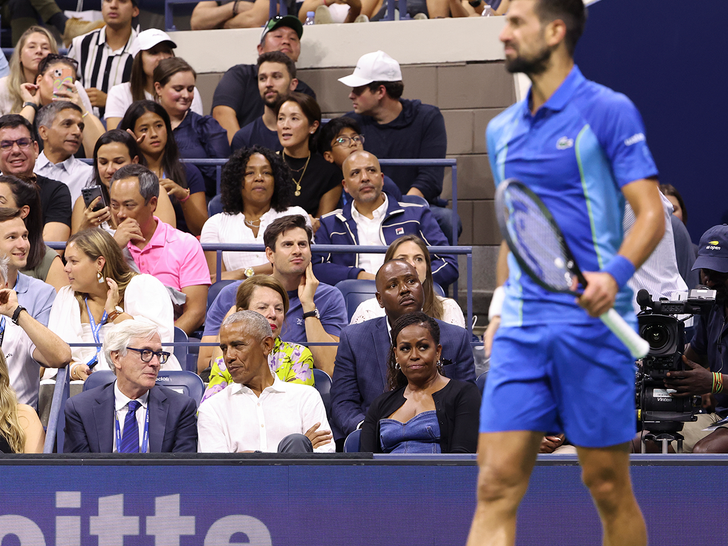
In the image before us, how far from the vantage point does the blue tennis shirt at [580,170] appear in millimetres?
2582

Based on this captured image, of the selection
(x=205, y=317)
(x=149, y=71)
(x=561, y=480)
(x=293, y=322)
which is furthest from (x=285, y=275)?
(x=149, y=71)

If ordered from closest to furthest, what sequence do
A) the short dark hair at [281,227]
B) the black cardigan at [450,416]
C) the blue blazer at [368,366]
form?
the black cardigan at [450,416] < the blue blazer at [368,366] < the short dark hair at [281,227]

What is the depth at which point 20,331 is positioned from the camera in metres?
5.00

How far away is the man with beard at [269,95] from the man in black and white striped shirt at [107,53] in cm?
142

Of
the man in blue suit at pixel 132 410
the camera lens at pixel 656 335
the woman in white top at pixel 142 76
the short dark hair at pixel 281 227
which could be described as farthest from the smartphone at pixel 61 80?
the camera lens at pixel 656 335

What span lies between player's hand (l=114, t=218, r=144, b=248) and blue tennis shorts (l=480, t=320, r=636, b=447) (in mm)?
3541

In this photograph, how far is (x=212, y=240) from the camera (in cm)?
648

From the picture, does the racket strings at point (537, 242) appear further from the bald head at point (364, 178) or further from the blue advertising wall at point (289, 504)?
the bald head at point (364, 178)

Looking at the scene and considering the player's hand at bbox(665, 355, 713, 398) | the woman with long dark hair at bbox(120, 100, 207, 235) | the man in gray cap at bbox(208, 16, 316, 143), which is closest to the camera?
the player's hand at bbox(665, 355, 713, 398)

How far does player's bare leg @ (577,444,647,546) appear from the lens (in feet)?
8.78

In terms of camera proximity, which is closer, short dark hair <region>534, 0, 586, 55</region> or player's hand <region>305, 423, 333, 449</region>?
short dark hair <region>534, 0, 586, 55</region>

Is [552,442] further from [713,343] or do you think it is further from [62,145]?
[62,145]

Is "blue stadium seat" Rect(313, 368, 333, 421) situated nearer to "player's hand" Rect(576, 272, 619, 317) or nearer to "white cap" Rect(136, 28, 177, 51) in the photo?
"player's hand" Rect(576, 272, 619, 317)

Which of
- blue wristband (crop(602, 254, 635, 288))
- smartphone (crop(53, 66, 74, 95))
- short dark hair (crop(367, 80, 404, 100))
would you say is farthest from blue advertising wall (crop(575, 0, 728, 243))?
blue wristband (crop(602, 254, 635, 288))
